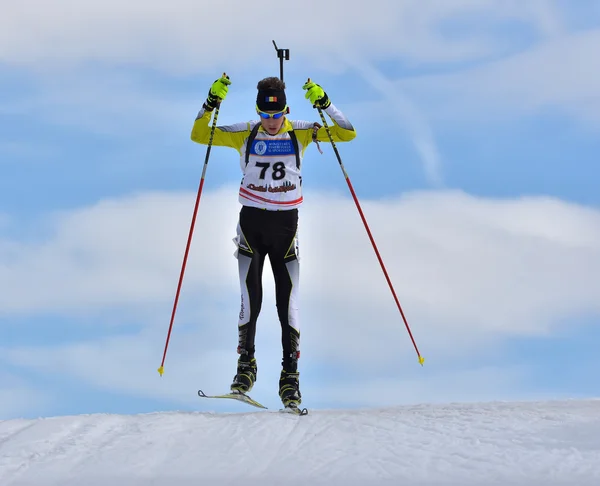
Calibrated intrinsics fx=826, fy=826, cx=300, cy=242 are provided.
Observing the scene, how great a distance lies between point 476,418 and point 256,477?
7.90 feet

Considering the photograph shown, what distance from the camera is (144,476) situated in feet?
18.9

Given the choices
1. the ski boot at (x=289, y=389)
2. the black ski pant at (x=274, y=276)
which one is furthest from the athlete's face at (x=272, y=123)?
the ski boot at (x=289, y=389)

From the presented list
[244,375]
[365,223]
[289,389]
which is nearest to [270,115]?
[365,223]

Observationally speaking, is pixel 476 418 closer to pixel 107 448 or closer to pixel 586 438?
pixel 586 438

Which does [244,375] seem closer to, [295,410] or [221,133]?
[295,410]

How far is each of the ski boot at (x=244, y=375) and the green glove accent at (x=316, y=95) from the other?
2.71 m

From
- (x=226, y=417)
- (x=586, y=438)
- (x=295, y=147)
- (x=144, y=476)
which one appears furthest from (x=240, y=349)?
(x=586, y=438)

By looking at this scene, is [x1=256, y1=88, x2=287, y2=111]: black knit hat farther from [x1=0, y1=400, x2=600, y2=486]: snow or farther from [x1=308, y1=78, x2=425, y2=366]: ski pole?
[x1=0, y1=400, x2=600, y2=486]: snow

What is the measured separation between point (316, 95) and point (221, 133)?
1.06 meters

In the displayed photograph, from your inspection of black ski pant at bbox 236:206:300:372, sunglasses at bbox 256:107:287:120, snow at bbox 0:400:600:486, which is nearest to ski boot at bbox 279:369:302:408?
black ski pant at bbox 236:206:300:372

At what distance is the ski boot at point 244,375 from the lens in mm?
8492

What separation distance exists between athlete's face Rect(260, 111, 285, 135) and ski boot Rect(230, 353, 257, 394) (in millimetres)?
2328

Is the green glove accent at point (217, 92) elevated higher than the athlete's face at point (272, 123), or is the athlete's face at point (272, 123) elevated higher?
the green glove accent at point (217, 92)

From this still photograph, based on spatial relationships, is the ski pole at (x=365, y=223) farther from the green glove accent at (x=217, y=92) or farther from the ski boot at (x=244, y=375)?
the ski boot at (x=244, y=375)
